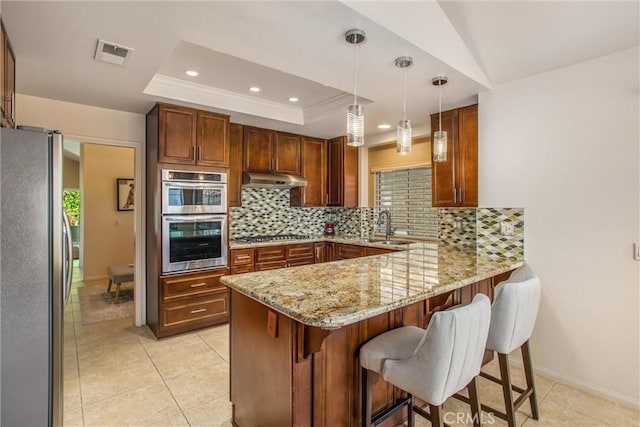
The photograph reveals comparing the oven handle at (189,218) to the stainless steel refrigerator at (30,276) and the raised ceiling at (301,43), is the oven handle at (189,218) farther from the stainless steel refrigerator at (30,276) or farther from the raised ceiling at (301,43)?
the stainless steel refrigerator at (30,276)

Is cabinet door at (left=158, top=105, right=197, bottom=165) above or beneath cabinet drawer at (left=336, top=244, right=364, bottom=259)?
above

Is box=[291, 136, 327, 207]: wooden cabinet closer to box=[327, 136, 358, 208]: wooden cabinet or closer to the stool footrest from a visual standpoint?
Result: box=[327, 136, 358, 208]: wooden cabinet

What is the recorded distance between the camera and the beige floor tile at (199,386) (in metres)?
2.31

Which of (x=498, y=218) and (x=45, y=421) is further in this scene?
(x=498, y=218)

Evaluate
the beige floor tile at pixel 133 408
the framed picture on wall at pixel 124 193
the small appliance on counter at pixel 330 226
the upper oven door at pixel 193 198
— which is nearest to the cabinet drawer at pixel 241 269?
the upper oven door at pixel 193 198

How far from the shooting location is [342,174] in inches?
191

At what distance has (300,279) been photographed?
6.30 feet

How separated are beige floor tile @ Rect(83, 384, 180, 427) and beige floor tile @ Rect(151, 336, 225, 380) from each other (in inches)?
10.1

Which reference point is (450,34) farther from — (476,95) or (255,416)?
(255,416)

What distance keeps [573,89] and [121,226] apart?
22.6 ft

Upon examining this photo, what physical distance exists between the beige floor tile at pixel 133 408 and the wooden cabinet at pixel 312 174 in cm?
301

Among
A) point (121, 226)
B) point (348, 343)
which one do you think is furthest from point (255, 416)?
point (121, 226)

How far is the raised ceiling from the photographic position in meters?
1.76

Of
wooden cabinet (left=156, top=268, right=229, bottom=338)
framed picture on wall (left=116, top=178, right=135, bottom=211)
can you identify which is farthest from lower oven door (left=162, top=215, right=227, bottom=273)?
framed picture on wall (left=116, top=178, right=135, bottom=211)
